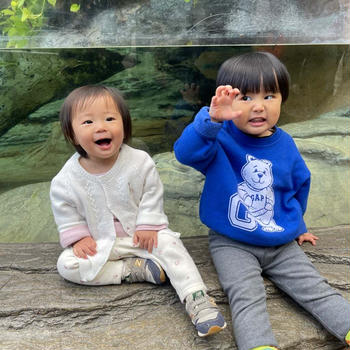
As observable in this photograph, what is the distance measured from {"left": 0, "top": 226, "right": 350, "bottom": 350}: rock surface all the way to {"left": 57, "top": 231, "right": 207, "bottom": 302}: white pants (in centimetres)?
6

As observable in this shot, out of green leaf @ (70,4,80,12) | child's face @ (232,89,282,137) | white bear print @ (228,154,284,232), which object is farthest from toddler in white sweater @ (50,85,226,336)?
green leaf @ (70,4,80,12)

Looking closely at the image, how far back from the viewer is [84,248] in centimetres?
148

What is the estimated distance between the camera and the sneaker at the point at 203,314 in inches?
49.1

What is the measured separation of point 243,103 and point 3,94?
1463 mm

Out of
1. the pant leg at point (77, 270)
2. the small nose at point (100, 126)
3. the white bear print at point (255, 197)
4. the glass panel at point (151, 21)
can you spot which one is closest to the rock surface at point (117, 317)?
the pant leg at point (77, 270)

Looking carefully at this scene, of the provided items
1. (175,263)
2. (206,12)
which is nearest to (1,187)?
(175,263)

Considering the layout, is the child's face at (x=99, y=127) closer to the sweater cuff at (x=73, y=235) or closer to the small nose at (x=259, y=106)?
the sweater cuff at (x=73, y=235)

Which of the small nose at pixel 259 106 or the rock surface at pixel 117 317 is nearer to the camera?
the rock surface at pixel 117 317

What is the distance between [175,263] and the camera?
1443 mm

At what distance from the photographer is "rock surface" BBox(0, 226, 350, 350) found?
131 cm

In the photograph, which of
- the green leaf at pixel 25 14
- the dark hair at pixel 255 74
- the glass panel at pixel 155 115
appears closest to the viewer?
the dark hair at pixel 255 74

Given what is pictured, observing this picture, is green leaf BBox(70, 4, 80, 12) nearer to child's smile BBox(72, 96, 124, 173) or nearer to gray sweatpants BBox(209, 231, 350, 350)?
child's smile BBox(72, 96, 124, 173)

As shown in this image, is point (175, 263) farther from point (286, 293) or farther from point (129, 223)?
point (286, 293)

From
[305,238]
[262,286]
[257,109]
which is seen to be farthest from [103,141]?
[305,238]
